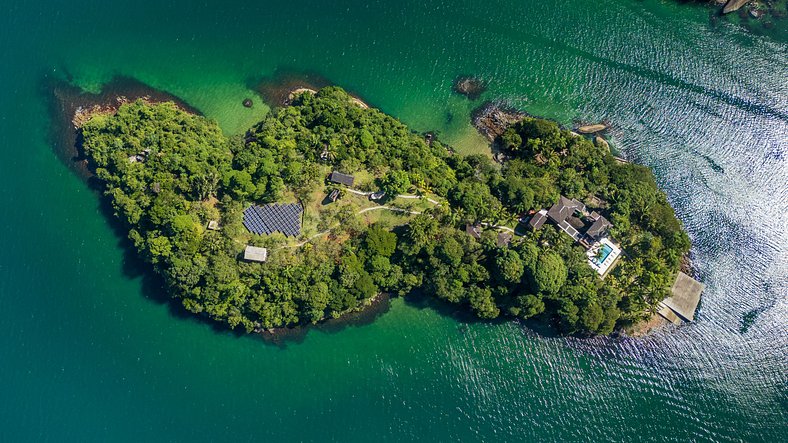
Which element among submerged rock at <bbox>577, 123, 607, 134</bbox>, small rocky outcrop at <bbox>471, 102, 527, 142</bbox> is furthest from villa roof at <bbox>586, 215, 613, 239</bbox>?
small rocky outcrop at <bbox>471, 102, 527, 142</bbox>

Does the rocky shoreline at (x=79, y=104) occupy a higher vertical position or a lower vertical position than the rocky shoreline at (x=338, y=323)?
higher

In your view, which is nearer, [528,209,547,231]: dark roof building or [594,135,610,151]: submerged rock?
[528,209,547,231]: dark roof building

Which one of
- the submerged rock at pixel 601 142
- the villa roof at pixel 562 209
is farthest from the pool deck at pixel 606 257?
the submerged rock at pixel 601 142

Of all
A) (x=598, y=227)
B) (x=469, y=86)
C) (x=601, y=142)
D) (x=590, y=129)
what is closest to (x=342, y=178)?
(x=469, y=86)

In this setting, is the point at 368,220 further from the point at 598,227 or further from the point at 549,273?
the point at 598,227

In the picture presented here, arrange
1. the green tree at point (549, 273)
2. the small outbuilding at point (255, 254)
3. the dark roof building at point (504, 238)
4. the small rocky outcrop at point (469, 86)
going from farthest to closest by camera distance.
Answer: the small rocky outcrop at point (469, 86) < the dark roof building at point (504, 238) < the small outbuilding at point (255, 254) < the green tree at point (549, 273)

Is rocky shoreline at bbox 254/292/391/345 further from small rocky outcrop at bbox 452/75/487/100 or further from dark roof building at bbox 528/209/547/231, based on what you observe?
small rocky outcrop at bbox 452/75/487/100

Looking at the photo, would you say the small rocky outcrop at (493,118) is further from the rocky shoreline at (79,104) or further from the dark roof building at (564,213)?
the rocky shoreline at (79,104)
